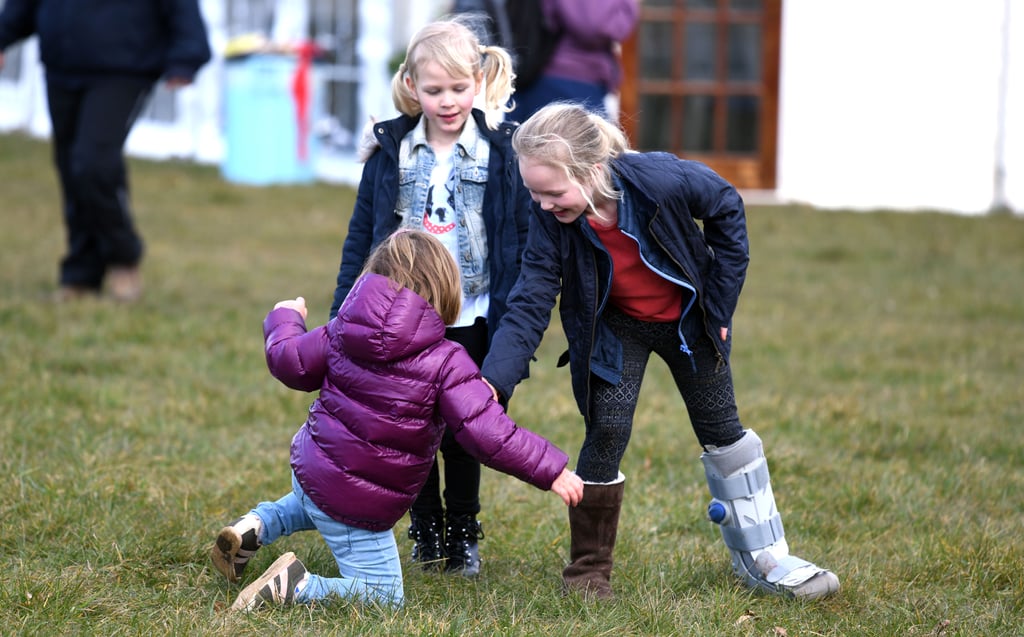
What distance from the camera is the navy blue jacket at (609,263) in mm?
3229

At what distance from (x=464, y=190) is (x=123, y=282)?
4.18m

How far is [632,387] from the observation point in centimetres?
339

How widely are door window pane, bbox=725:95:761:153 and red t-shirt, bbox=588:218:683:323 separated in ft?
33.8

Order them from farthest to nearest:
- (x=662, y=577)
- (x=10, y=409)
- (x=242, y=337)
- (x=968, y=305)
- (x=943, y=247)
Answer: (x=943, y=247) → (x=968, y=305) → (x=242, y=337) → (x=10, y=409) → (x=662, y=577)

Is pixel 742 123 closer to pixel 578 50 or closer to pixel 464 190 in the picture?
pixel 578 50

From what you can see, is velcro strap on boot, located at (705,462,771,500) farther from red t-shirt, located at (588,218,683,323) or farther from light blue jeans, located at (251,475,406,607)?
light blue jeans, located at (251,475,406,607)

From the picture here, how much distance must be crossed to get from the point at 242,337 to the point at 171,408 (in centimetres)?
139

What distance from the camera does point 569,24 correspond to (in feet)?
22.8

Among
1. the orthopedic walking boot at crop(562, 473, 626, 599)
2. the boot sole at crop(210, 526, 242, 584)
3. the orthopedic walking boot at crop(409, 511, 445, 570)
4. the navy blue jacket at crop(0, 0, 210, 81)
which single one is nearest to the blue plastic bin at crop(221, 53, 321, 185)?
the navy blue jacket at crop(0, 0, 210, 81)

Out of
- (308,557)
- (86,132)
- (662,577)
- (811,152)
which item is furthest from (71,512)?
(811,152)

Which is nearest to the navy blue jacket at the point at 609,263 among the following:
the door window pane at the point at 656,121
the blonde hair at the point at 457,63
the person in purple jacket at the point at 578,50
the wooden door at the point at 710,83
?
the blonde hair at the point at 457,63

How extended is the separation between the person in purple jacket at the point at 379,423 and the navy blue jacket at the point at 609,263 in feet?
0.55

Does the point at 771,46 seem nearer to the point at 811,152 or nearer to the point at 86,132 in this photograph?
the point at 811,152

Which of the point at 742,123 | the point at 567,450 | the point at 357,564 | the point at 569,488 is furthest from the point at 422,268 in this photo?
the point at 742,123
